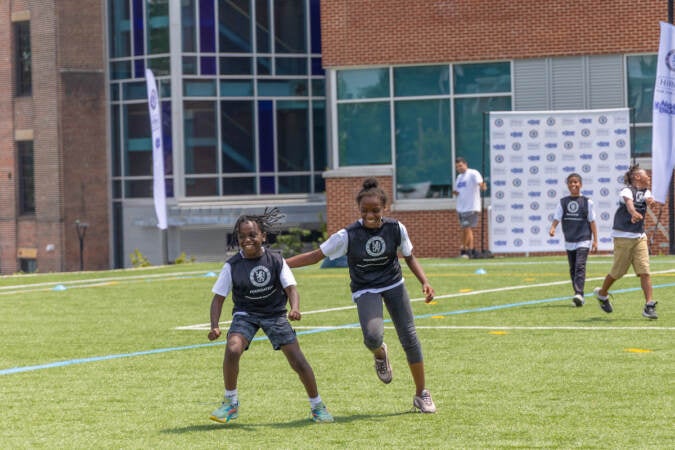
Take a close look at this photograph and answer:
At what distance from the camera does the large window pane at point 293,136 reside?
143 feet

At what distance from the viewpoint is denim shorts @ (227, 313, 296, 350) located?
31.3 feet

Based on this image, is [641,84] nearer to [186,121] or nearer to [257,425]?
[186,121]

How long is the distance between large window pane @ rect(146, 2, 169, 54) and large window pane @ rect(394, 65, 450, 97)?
42.3ft

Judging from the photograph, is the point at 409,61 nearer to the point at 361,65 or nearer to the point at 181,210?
the point at 361,65

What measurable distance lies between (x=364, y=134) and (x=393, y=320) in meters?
22.5

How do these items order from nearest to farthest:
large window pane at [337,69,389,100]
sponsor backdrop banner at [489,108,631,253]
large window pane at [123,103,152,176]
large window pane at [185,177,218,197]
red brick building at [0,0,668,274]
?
sponsor backdrop banner at [489,108,631,253] → large window pane at [337,69,389,100] → red brick building at [0,0,668,274] → large window pane at [185,177,218,197] → large window pane at [123,103,152,176]

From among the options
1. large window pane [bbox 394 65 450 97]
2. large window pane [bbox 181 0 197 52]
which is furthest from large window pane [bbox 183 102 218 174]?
large window pane [bbox 394 65 450 97]

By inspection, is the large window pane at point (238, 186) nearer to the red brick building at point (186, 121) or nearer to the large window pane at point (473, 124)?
the red brick building at point (186, 121)

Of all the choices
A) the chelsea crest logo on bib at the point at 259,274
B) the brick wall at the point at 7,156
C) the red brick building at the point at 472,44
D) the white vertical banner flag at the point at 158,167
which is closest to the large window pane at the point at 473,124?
the red brick building at the point at 472,44

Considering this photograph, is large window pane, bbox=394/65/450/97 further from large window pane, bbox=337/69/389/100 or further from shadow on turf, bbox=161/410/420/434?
shadow on turf, bbox=161/410/420/434

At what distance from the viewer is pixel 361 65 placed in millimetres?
32094

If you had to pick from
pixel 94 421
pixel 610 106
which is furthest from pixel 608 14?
pixel 94 421

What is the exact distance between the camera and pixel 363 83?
32.3m

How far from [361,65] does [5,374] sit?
67.0 feet
